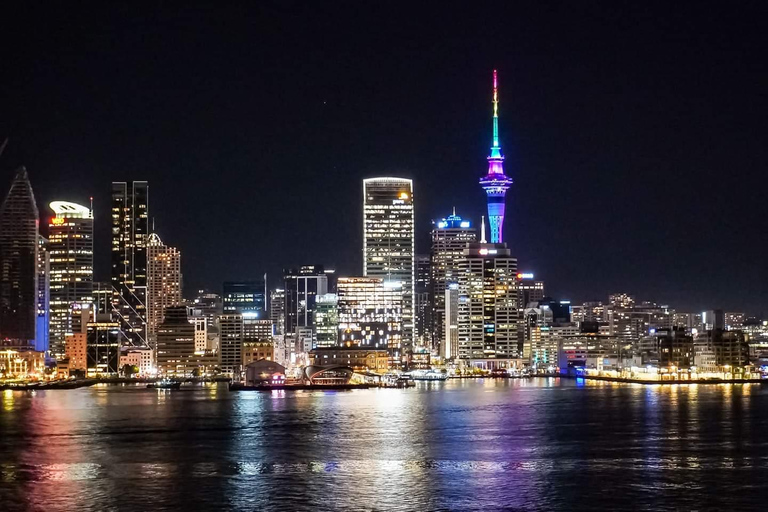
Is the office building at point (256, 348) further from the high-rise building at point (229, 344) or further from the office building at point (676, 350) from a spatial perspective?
the office building at point (676, 350)

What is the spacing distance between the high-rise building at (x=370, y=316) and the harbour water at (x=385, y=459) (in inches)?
3697

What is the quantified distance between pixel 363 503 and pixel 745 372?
432ft

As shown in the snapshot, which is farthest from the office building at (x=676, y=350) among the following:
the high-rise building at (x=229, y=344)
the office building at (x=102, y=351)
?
the office building at (x=102, y=351)

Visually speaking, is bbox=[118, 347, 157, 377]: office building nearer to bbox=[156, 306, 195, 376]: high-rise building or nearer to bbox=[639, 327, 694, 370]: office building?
bbox=[156, 306, 195, 376]: high-rise building

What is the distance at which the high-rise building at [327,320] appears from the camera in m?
180

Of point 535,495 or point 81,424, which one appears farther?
point 81,424

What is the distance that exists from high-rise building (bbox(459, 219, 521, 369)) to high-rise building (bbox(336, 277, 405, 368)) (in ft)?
63.8

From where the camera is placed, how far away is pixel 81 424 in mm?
61500

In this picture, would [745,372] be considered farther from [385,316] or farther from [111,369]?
[111,369]

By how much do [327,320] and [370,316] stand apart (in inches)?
488

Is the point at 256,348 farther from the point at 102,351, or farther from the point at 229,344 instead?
the point at 102,351

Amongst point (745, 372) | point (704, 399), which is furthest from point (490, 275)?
point (704, 399)

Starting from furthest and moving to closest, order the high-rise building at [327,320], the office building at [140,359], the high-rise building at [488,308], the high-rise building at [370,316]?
the high-rise building at [488,308] < the high-rise building at [327,320] < the office building at [140,359] < the high-rise building at [370,316]

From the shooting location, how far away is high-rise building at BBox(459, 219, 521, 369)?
635 feet
